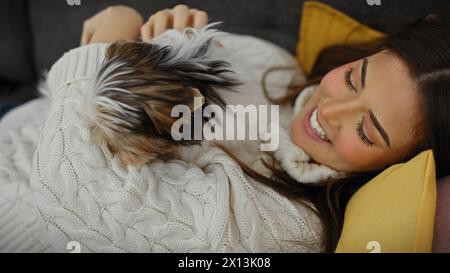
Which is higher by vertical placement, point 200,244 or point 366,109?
point 366,109

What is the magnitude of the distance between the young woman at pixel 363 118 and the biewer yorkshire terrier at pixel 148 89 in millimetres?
92

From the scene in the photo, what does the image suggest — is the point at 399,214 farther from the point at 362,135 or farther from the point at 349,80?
the point at 349,80

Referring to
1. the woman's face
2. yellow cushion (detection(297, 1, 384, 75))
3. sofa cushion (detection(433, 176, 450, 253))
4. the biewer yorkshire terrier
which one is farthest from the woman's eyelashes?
yellow cushion (detection(297, 1, 384, 75))

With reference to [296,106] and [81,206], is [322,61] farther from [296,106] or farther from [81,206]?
[81,206]

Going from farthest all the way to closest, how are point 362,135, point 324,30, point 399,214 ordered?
point 324,30 < point 362,135 < point 399,214

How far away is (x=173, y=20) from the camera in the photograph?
3.10 feet

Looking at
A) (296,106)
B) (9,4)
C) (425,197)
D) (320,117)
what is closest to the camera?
(425,197)

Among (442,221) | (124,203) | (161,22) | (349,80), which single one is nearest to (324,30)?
(349,80)

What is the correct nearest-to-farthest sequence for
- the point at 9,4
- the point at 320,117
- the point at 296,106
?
1. the point at 320,117
2. the point at 296,106
3. the point at 9,4

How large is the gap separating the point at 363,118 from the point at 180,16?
39 centimetres

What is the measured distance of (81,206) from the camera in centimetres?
77

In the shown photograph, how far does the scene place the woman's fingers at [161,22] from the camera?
93 centimetres

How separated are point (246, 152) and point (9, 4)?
2.33 ft
